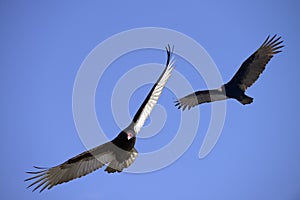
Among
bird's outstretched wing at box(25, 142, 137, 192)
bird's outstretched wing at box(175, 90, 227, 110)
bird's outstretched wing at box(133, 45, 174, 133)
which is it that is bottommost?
bird's outstretched wing at box(25, 142, 137, 192)

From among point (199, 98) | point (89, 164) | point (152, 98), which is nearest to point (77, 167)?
point (89, 164)

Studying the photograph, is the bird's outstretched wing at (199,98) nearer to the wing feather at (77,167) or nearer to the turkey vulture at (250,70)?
the turkey vulture at (250,70)

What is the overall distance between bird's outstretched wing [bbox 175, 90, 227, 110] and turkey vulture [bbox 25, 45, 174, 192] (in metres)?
4.44

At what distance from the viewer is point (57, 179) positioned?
8969mm

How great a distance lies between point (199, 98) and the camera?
13125mm

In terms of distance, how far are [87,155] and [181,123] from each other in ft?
13.1

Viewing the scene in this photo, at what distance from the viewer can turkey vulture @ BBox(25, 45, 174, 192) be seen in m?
8.63

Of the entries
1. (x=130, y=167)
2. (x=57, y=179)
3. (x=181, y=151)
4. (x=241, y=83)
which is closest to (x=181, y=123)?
(x=181, y=151)

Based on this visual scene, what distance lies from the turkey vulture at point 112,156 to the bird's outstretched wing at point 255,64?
4.72 metres

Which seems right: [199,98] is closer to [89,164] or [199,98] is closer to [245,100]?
[245,100]

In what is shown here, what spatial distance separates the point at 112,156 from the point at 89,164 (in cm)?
67

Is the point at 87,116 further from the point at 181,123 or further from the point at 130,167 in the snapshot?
the point at 181,123

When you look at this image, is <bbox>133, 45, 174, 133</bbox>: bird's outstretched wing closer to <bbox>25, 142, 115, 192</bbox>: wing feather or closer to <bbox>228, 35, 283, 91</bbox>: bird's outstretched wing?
<bbox>25, 142, 115, 192</bbox>: wing feather

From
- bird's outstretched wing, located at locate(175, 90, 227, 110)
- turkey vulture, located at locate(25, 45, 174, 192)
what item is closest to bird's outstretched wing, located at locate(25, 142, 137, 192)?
turkey vulture, located at locate(25, 45, 174, 192)
